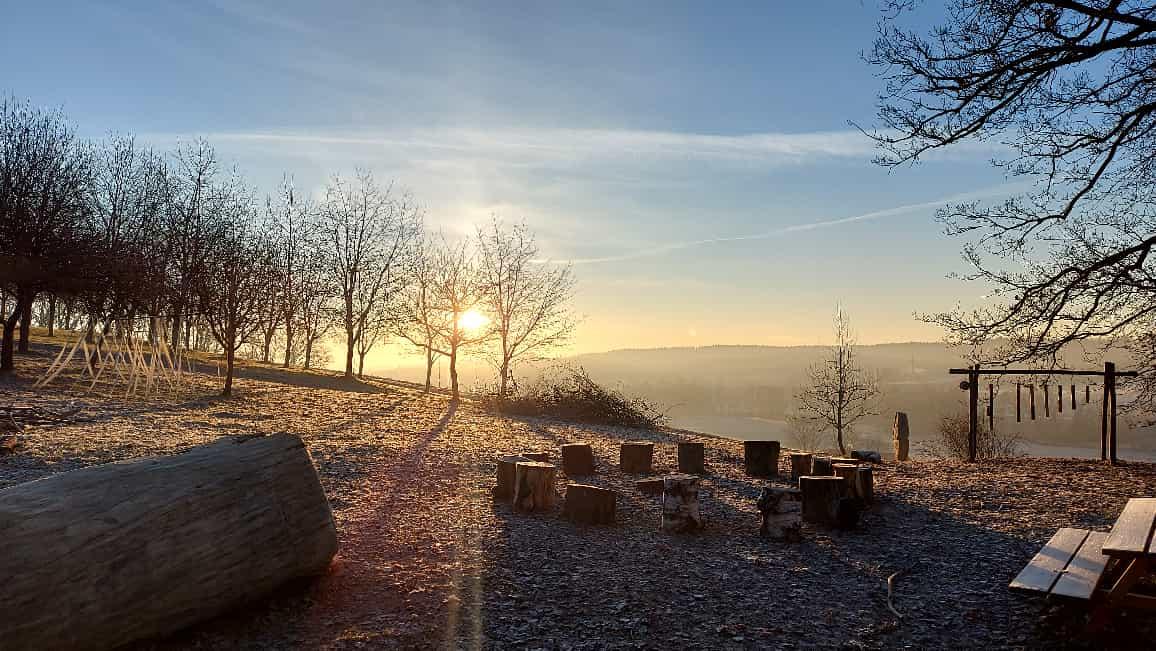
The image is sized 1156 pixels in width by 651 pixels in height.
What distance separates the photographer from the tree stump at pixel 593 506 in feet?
24.2

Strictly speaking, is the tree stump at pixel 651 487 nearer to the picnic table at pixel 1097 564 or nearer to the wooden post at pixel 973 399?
the picnic table at pixel 1097 564

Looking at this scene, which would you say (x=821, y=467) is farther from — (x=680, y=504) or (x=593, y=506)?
(x=593, y=506)

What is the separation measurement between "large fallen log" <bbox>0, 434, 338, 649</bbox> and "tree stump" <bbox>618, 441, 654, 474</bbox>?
610 cm

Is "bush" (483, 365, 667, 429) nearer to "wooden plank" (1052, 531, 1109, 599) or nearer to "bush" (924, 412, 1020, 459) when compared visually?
"wooden plank" (1052, 531, 1109, 599)

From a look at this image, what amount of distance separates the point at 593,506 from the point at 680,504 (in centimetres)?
90

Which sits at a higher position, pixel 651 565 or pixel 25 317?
pixel 25 317

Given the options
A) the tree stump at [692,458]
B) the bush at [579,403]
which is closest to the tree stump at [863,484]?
the tree stump at [692,458]

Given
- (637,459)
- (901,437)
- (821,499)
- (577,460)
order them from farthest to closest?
1. (901,437)
2. (637,459)
3. (577,460)
4. (821,499)

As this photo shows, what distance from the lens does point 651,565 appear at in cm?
607

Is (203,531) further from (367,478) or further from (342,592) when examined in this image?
(367,478)

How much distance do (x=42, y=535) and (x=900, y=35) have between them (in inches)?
442

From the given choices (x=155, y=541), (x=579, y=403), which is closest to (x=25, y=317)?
(x=579, y=403)

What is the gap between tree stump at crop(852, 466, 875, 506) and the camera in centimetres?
848

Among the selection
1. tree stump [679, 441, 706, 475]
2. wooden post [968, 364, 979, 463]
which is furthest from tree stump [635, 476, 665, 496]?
wooden post [968, 364, 979, 463]
